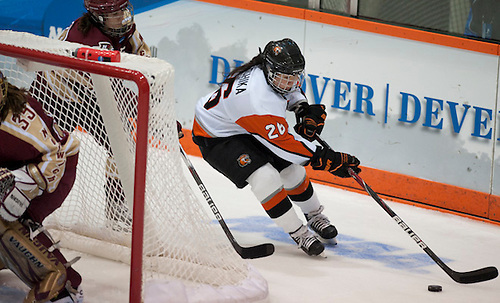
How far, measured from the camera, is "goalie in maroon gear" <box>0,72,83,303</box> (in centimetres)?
235

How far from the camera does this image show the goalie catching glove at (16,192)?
230 cm

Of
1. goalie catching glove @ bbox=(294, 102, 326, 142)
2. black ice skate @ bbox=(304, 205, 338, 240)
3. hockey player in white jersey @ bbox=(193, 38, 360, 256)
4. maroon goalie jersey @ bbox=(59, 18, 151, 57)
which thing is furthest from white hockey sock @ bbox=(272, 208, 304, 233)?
maroon goalie jersey @ bbox=(59, 18, 151, 57)

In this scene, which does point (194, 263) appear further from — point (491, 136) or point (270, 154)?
point (491, 136)

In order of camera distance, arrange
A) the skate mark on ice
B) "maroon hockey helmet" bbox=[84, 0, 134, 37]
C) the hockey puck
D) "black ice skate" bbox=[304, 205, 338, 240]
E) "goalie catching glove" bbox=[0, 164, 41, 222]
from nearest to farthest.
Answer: "goalie catching glove" bbox=[0, 164, 41, 222] < the hockey puck < "maroon hockey helmet" bbox=[84, 0, 134, 37] < the skate mark on ice < "black ice skate" bbox=[304, 205, 338, 240]

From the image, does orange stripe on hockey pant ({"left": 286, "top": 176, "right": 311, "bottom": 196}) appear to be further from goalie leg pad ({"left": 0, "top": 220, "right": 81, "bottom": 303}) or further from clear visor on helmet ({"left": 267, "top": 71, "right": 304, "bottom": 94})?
goalie leg pad ({"left": 0, "top": 220, "right": 81, "bottom": 303})

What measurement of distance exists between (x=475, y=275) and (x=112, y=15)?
1.81 m

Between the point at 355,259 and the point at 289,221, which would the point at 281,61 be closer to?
the point at 289,221

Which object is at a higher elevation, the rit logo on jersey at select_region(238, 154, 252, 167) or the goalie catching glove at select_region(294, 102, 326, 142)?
the goalie catching glove at select_region(294, 102, 326, 142)

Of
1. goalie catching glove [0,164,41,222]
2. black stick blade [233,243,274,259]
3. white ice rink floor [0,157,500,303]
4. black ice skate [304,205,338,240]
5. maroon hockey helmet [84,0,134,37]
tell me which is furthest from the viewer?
black ice skate [304,205,338,240]

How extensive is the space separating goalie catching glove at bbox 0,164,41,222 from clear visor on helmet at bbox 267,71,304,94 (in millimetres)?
1189

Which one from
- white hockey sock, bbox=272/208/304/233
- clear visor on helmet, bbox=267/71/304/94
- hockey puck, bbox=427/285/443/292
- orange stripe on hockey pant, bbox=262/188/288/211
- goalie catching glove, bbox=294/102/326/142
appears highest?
clear visor on helmet, bbox=267/71/304/94

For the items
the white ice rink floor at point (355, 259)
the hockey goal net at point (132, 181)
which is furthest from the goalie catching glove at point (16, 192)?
the white ice rink floor at point (355, 259)

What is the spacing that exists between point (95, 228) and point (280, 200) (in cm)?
75

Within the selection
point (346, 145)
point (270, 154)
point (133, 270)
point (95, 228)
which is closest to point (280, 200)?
point (270, 154)
